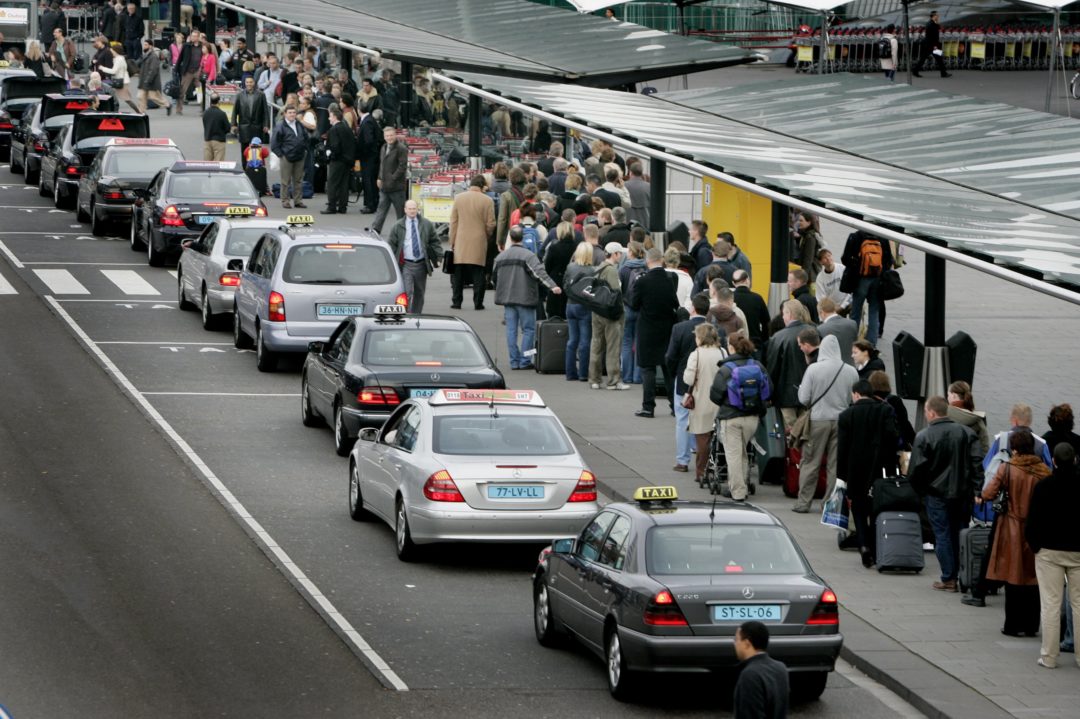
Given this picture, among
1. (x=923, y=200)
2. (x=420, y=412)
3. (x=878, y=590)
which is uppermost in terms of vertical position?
(x=923, y=200)

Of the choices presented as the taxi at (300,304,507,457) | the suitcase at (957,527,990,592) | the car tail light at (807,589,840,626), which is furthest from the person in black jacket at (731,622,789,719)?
the taxi at (300,304,507,457)

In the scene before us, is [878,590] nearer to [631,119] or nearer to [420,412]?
[420,412]

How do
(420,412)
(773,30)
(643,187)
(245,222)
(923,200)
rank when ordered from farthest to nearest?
(773,30)
(643,187)
(245,222)
(923,200)
(420,412)

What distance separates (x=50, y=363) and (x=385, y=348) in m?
6.60

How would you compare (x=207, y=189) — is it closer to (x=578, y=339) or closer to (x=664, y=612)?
(x=578, y=339)

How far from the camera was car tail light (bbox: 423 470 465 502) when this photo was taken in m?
16.1

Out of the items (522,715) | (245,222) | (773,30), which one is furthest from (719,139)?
(773,30)

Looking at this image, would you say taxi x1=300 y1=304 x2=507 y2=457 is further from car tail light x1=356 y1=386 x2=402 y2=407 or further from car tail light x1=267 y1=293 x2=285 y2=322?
car tail light x1=267 y1=293 x2=285 y2=322

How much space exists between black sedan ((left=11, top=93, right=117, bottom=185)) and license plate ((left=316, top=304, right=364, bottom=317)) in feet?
63.6

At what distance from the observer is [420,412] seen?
17.1 meters

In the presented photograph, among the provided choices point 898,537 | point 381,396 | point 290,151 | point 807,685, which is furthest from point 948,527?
point 290,151

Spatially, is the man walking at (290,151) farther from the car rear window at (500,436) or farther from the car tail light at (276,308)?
the car rear window at (500,436)

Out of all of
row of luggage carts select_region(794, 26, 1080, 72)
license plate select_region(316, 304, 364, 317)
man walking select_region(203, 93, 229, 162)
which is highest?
row of luggage carts select_region(794, 26, 1080, 72)

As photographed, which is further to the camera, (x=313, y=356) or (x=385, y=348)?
(x=313, y=356)
